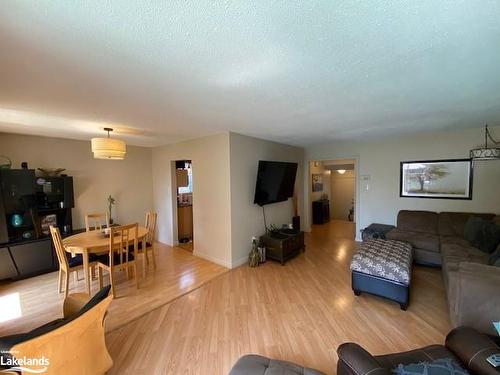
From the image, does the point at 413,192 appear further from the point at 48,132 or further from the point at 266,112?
the point at 48,132

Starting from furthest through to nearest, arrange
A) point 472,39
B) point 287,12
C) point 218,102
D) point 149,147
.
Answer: point 149,147 → point 218,102 → point 472,39 → point 287,12

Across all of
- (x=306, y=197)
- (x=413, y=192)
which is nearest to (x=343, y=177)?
(x=306, y=197)

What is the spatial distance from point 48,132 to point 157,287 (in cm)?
315

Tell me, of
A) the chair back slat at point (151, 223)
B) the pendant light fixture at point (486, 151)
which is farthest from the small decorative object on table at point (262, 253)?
the pendant light fixture at point (486, 151)

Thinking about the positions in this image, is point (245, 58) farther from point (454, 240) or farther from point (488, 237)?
point (454, 240)

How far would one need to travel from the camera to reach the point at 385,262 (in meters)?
2.61

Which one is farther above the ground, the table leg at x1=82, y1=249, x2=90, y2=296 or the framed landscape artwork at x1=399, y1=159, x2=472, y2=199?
the framed landscape artwork at x1=399, y1=159, x2=472, y2=199

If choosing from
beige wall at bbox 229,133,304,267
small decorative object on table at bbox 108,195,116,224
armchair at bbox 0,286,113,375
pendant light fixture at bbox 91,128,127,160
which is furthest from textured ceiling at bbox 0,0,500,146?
small decorative object on table at bbox 108,195,116,224

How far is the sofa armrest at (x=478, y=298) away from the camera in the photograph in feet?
5.37

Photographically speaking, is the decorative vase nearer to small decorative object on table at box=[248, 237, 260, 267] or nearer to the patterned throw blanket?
small decorative object on table at box=[248, 237, 260, 267]

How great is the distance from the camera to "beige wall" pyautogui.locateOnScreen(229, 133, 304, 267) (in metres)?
3.72

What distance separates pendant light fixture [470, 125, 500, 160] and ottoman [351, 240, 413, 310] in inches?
82.8

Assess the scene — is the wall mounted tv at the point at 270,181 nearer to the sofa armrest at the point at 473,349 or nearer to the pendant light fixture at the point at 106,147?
the pendant light fixture at the point at 106,147

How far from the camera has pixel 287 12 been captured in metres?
1.02
